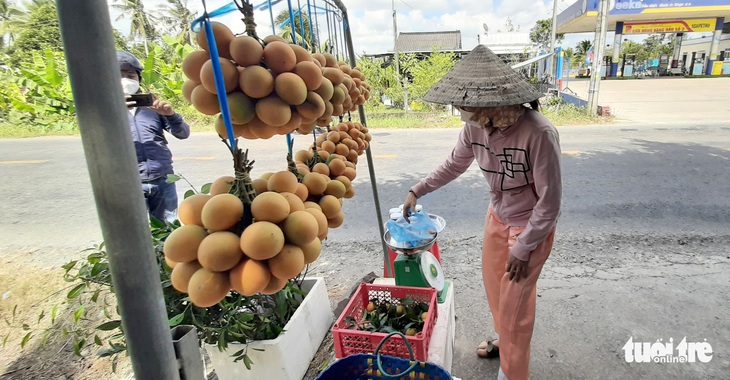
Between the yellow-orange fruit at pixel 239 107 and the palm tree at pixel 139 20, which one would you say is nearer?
the yellow-orange fruit at pixel 239 107

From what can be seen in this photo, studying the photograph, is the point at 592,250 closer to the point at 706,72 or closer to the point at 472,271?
the point at 472,271

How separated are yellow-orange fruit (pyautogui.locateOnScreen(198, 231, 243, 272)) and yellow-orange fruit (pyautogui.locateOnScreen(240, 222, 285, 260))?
24mm

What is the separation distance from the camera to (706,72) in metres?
25.6

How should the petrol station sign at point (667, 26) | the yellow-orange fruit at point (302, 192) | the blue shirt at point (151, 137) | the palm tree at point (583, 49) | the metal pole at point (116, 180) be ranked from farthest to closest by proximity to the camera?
the palm tree at point (583, 49), the petrol station sign at point (667, 26), the blue shirt at point (151, 137), the yellow-orange fruit at point (302, 192), the metal pole at point (116, 180)

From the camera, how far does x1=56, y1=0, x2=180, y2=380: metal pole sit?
1.91 feet

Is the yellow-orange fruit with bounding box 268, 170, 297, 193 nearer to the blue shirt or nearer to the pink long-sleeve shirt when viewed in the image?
the pink long-sleeve shirt

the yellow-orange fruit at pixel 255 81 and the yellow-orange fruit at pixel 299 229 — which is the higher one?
the yellow-orange fruit at pixel 255 81

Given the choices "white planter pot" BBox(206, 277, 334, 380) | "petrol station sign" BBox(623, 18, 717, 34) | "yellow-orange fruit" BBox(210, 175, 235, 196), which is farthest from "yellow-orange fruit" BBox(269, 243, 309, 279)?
"petrol station sign" BBox(623, 18, 717, 34)

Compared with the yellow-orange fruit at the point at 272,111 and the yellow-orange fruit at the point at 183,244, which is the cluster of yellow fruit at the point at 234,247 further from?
the yellow-orange fruit at the point at 272,111

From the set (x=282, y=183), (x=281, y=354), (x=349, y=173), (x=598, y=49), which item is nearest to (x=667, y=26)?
(x=598, y=49)

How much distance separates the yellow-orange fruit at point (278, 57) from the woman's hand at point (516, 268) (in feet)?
4.36

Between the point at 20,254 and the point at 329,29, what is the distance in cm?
404

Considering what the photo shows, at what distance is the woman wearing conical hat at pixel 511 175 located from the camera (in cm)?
165

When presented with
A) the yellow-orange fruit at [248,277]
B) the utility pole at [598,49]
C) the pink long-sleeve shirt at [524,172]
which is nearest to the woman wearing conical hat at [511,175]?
the pink long-sleeve shirt at [524,172]
